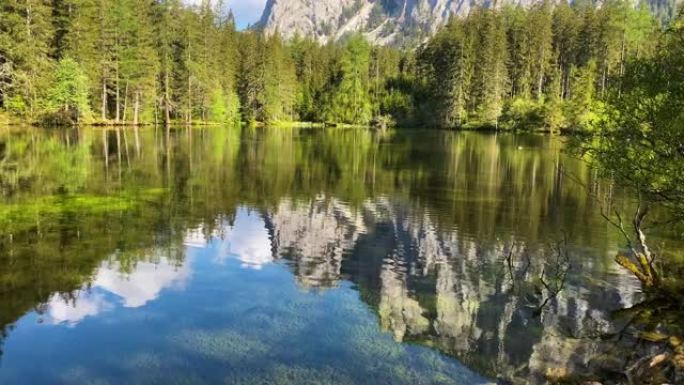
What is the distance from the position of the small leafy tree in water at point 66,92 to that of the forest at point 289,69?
0.53 feet

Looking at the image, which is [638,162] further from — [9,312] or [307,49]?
[307,49]

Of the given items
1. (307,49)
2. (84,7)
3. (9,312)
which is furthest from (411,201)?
(307,49)

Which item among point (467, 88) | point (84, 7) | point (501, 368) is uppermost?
point (84, 7)

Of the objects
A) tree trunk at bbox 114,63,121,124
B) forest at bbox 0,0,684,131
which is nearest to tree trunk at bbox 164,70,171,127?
forest at bbox 0,0,684,131

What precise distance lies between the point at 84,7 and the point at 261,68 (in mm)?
42178

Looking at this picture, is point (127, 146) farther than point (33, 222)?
Yes

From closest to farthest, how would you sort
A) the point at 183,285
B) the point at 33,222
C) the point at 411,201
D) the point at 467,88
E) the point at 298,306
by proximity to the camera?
the point at 298,306 < the point at 183,285 < the point at 33,222 < the point at 411,201 < the point at 467,88

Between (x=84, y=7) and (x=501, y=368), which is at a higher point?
(x=84, y=7)

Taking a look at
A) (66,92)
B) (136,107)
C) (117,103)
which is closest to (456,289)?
(66,92)

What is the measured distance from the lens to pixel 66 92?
7244cm

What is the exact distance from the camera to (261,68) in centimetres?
11694

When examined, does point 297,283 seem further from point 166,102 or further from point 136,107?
point 166,102

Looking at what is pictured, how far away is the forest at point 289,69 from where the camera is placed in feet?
239

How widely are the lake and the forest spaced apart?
4680cm
